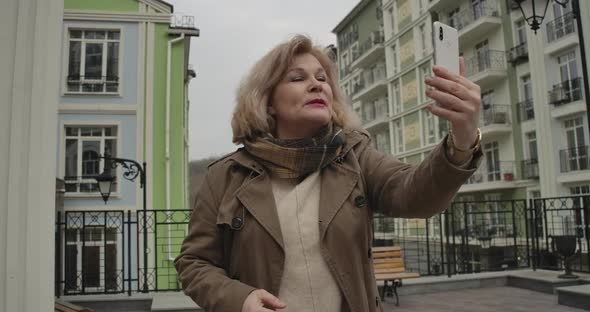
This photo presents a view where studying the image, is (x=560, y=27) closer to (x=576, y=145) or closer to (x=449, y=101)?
(x=576, y=145)

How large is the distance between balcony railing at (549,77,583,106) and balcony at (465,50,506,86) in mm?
3661

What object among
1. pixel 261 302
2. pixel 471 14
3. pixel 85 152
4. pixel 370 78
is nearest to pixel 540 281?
pixel 261 302

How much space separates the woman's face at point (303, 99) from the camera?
1.62 metres

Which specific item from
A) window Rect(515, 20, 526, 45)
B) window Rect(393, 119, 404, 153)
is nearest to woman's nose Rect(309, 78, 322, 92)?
window Rect(515, 20, 526, 45)

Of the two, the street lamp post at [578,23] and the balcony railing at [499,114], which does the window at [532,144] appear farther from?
the street lamp post at [578,23]

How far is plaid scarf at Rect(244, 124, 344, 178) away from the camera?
1.57 metres

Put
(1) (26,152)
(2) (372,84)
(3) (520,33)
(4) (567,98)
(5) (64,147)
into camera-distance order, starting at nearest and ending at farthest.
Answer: (1) (26,152) → (5) (64,147) → (4) (567,98) → (3) (520,33) → (2) (372,84)

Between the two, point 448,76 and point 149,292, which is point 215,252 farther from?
point 149,292

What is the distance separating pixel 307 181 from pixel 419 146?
3203cm

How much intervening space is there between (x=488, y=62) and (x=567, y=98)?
522 centimetres

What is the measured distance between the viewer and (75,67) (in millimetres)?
15344

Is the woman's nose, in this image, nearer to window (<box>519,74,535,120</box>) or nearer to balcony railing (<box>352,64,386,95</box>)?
window (<box>519,74,535,120</box>)

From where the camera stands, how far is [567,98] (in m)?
21.2

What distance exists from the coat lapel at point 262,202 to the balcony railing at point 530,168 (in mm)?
24371
